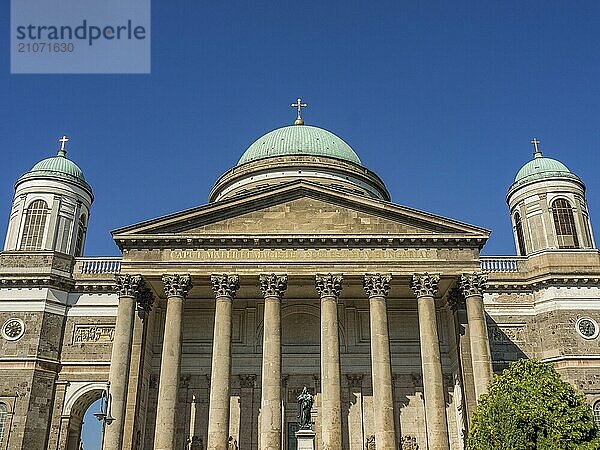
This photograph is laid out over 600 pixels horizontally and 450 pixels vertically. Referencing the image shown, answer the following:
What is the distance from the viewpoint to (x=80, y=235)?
122 ft

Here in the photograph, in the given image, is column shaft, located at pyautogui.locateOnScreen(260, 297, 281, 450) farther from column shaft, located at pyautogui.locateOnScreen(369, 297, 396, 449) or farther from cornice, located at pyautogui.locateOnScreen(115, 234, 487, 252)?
column shaft, located at pyautogui.locateOnScreen(369, 297, 396, 449)

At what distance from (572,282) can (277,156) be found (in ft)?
67.1

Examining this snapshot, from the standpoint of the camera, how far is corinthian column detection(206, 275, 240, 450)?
25.4 m

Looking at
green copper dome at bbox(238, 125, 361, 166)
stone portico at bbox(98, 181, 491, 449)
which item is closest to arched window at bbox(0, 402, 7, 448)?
stone portico at bbox(98, 181, 491, 449)

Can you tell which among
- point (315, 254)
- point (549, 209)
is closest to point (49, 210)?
point (315, 254)

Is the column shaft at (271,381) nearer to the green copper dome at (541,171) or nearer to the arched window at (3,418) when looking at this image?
the arched window at (3,418)

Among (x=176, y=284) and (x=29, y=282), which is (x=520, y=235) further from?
(x=29, y=282)

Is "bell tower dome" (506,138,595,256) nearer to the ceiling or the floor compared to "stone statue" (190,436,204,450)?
nearer to the ceiling

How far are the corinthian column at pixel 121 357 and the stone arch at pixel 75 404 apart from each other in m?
6.49

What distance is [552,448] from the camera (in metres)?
20.0

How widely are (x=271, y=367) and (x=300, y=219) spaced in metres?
7.23

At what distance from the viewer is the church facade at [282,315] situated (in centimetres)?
2697

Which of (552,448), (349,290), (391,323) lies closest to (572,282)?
(391,323)

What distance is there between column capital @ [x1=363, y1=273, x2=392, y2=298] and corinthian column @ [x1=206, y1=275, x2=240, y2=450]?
19.6 ft
